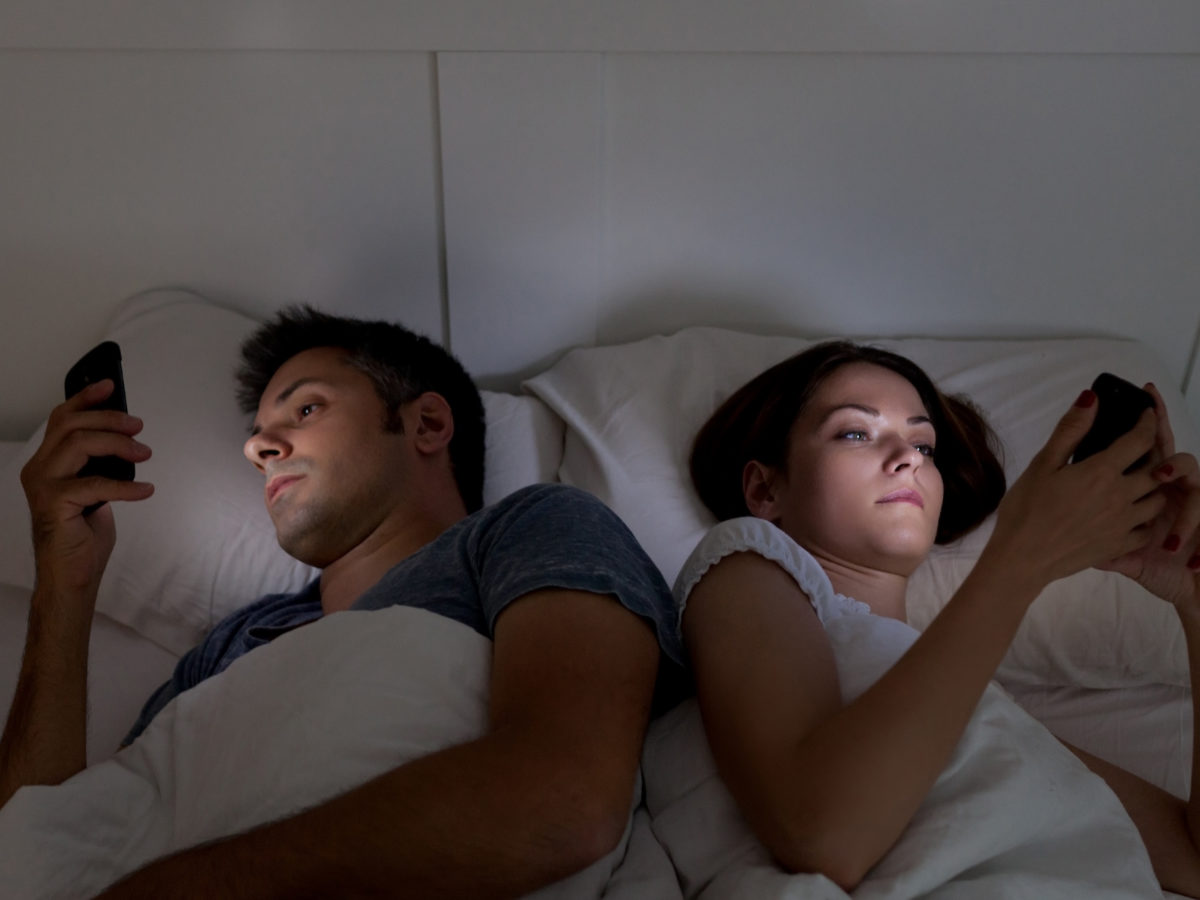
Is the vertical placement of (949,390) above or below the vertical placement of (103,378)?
below

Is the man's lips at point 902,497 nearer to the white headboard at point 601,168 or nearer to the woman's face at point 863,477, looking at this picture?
the woman's face at point 863,477

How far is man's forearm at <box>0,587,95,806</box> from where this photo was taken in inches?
40.9

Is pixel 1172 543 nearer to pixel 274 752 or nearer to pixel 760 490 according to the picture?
pixel 760 490

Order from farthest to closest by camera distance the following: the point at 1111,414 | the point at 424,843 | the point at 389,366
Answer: the point at 389,366
the point at 1111,414
the point at 424,843

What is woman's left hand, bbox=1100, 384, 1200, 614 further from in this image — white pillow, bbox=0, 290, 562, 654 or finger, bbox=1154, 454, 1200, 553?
white pillow, bbox=0, 290, 562, 654

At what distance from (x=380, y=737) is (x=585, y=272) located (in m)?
0.91

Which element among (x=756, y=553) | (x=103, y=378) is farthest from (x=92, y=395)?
(x=756, y=553)

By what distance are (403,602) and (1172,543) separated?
0.76 meters

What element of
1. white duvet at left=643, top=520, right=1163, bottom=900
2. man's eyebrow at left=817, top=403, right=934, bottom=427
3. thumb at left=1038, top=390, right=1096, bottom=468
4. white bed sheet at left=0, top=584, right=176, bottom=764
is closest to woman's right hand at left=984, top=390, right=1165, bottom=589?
thumb at left=1038, top=390, right=1096, bottom=468

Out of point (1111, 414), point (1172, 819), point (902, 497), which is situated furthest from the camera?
point (902, 497)

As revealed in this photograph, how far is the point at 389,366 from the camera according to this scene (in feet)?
4.57

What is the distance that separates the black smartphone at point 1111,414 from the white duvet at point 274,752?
1.77 feet

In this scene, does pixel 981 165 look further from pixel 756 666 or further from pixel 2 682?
pixel 2 682

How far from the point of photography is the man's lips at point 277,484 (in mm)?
1278
